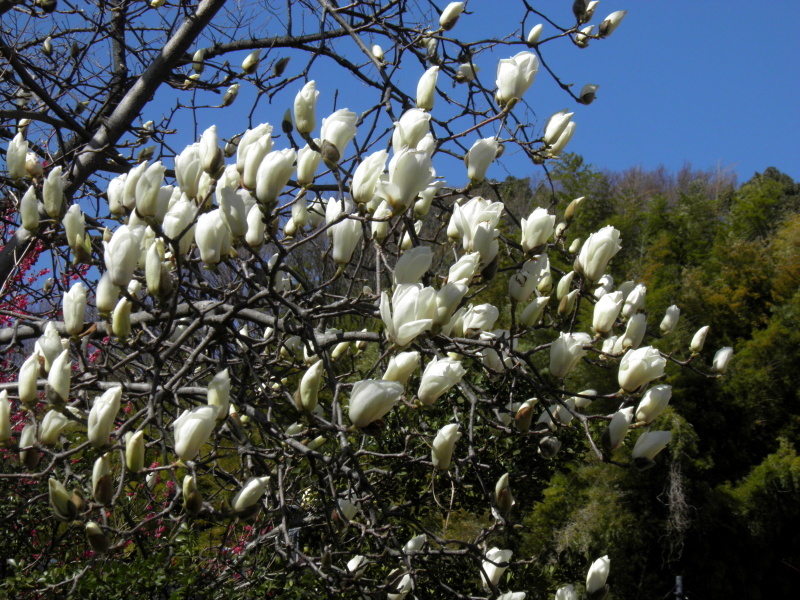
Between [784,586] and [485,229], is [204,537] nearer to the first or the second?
[485,229]

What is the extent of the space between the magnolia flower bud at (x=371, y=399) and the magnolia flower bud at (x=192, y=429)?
18 cm

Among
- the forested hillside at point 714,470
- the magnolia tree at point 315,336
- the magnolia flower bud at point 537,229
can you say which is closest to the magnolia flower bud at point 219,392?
the magnolia tree at point 315,336

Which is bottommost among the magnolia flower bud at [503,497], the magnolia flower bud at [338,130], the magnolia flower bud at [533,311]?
the magnolia flower bud at [503,497]

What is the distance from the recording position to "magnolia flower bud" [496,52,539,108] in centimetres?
130

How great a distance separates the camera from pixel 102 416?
2.88 feet

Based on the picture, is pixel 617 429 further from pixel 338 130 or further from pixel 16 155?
pixel 16 155

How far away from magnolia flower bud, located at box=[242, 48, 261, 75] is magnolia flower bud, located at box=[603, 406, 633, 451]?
6.04 feet

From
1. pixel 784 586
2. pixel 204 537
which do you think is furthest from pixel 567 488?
pixel 204 537

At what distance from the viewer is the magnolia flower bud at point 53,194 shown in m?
1.26

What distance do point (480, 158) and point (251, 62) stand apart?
144 centimetres

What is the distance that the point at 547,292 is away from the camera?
54.7 inches

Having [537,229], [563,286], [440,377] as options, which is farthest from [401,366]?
[563,286]

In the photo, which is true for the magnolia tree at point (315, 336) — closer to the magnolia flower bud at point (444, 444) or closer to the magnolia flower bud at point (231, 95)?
the magnolia flower bud at point (444, 444)

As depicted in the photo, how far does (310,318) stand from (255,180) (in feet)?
0.83
